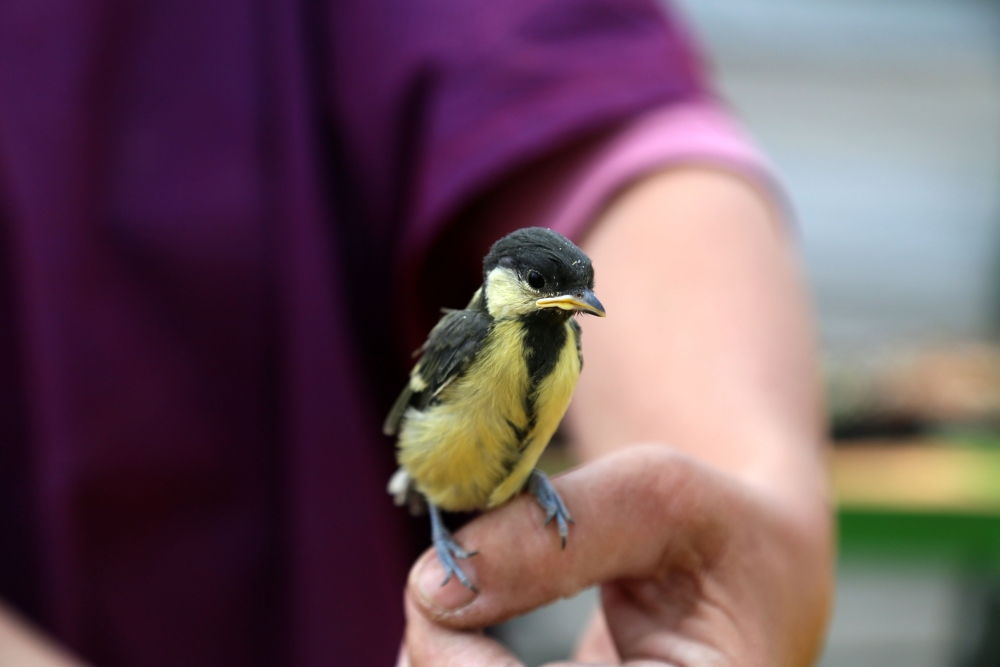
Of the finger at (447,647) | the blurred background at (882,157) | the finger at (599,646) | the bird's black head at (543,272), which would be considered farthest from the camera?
the blurred background at (882,157)

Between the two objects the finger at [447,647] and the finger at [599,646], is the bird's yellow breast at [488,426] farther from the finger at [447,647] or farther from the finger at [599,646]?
the finger at [599,646]

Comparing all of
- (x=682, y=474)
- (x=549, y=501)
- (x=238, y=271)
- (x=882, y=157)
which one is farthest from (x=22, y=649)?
(x=882, y=157)

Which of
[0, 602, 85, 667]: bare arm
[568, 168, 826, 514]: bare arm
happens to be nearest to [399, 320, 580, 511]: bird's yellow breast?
[568, 168, 826, 514]: bare arm

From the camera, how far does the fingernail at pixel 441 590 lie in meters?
0.63

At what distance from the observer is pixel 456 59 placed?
0.89 meters

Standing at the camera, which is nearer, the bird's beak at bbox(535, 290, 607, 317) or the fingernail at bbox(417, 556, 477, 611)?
the bird's beak at bbox(535, 290, 607, 317)

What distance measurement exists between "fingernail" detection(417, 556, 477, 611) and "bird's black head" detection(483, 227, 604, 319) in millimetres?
237

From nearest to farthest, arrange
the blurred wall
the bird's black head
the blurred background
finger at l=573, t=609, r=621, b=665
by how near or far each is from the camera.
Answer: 1. the bird's black head
2. finger at l=573, t=609, r=621, b=665
3. the blurred background
4. the blurred wall

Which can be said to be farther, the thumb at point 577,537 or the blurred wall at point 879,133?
the blurred wall at point 879,133

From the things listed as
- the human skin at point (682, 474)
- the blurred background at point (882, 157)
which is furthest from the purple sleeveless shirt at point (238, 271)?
the blurred background at point (882, 157)

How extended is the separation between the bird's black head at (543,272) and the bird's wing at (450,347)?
0.15 feet

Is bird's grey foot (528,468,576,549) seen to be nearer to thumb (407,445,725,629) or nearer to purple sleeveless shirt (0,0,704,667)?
thumb (407,445,725,629)

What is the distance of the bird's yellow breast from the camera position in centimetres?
56

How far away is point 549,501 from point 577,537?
3 centimetres
